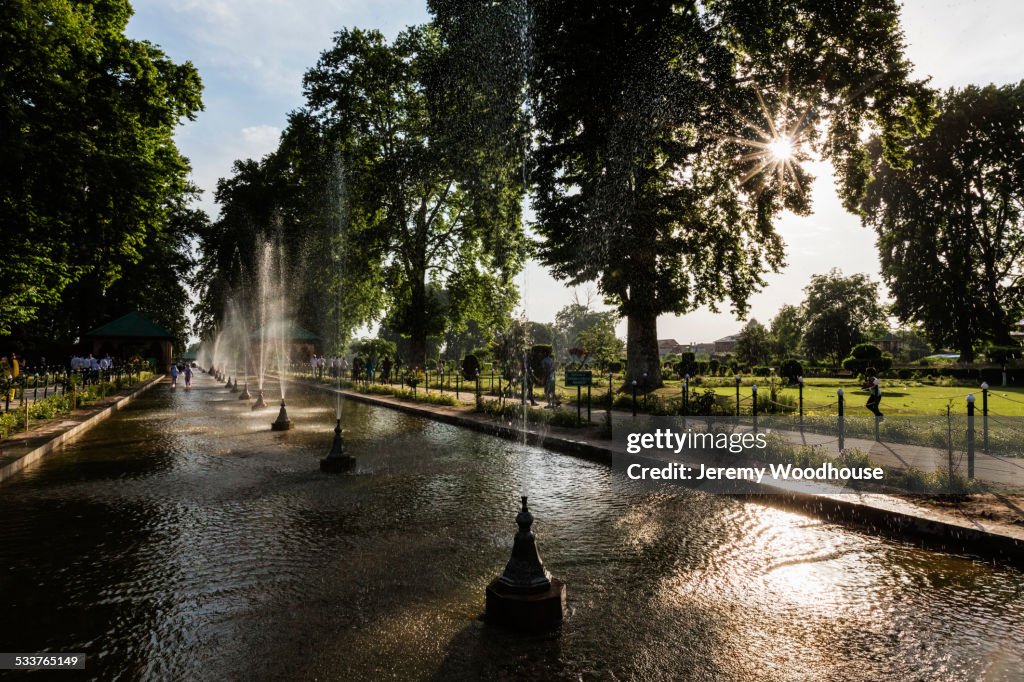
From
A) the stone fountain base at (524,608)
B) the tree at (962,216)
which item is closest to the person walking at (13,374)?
the stone fountain base at (524,608)

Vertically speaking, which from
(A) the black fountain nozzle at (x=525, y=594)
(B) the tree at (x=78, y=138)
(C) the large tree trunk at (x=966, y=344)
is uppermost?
(B) the tree at (x=78, y=138)

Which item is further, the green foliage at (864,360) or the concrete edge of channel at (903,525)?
the green foliage at (864,360)

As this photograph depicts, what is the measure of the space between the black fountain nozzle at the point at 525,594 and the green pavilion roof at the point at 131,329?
4945 centimetres

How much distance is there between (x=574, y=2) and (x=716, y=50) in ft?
18.6

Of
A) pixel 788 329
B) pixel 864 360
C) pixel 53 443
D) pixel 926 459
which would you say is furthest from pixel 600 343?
pixel 788 329

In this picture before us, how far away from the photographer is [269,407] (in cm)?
2045

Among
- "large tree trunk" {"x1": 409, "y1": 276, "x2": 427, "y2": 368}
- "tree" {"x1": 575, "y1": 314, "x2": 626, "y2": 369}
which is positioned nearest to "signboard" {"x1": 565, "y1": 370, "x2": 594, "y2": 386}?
"large tree trunk" {"x1": 409, "y1": 276, "x2": 427, "y2": 368}

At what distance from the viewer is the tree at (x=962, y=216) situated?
3812cm

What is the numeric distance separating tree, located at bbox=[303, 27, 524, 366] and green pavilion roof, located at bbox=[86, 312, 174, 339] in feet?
81.7

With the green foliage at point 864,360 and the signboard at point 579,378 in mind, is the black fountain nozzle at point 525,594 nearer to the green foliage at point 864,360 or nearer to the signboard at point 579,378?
the signboard at point 579,378

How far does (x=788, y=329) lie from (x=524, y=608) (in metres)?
78.7

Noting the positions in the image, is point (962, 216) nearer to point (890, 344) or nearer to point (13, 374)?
point (13, 374)

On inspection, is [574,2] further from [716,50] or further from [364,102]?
[364,102]

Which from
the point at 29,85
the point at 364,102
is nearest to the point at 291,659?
the point at 29,85
